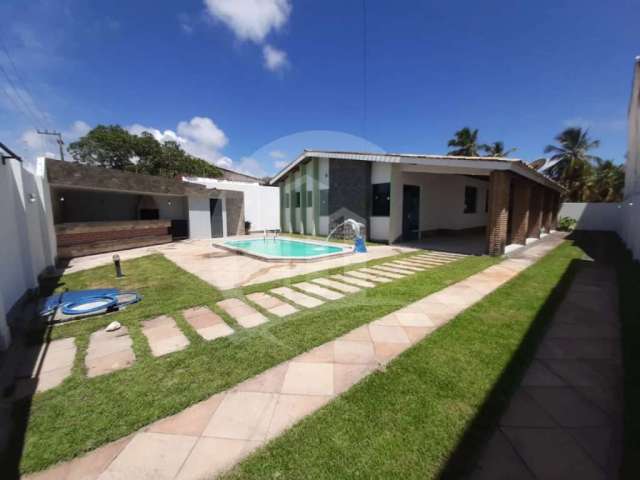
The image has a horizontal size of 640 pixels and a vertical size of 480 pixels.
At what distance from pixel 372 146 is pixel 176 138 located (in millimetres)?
34166

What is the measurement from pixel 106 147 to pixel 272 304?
37871 millimetres

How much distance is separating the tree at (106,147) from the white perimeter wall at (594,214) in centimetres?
4408

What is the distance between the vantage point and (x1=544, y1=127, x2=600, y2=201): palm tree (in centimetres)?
2353

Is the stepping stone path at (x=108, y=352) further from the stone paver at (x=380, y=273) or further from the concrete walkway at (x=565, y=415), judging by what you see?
the stone paver at (x=380, y=273)

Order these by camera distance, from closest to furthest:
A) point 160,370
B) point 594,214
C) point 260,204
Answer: point 160,370 → point 594,214 → point 260,204

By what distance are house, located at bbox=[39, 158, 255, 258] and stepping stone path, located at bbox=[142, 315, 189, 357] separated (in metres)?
7.98

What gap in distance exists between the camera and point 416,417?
2053mm

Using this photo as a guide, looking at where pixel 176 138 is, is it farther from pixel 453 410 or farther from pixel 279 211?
pixel 453 410

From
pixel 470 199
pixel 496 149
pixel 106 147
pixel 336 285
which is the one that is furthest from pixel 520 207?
pixel 106 147

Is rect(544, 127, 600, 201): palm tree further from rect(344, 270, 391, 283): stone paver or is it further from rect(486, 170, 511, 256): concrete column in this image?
rect(344, 270, 391, 283): stone paver

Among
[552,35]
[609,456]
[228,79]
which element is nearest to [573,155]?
[552,35]

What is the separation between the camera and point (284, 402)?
2.28 metres

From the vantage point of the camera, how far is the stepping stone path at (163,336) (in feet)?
10.5

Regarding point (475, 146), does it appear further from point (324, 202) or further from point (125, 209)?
point (125, 209)
